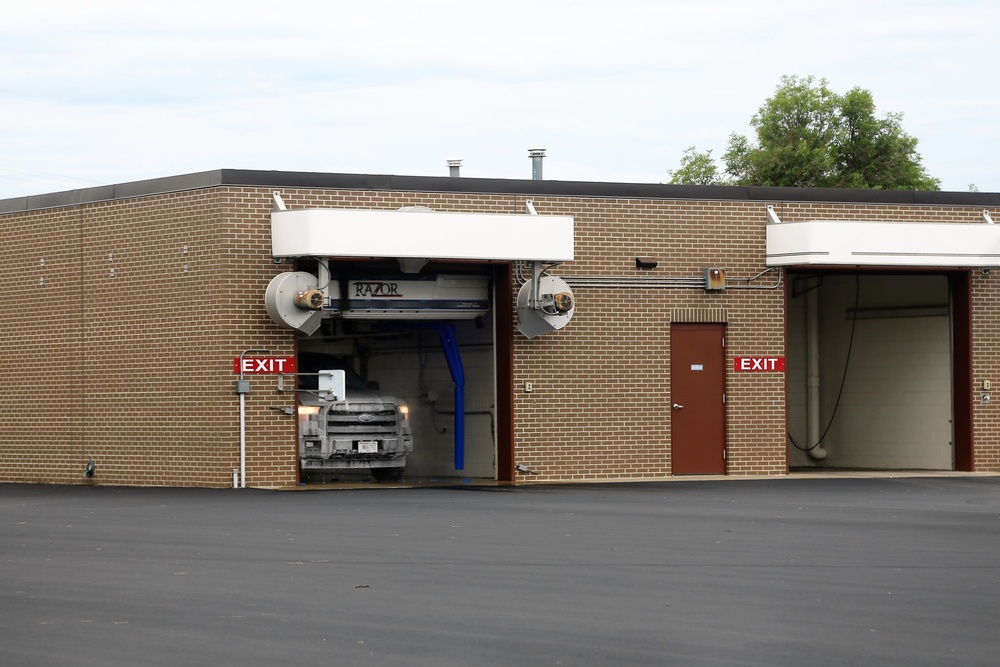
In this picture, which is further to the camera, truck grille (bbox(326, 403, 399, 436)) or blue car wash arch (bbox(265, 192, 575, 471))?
truck grille (bbox(326, 403, 399, 436))

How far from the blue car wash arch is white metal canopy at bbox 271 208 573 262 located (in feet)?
0.05

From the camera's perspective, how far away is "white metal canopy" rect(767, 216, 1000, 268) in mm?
24344

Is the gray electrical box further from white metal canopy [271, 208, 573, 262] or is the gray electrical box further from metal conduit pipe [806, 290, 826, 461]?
metal conduit pipe [806, 290, 826, 461]

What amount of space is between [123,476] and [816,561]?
13.7 m

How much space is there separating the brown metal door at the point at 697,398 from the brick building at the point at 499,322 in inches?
1.4

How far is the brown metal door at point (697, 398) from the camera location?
966 inches

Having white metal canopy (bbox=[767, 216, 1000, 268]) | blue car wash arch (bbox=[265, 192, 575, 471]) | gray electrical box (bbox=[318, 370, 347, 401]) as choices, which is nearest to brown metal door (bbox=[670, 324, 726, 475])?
white metal canopy (bbox=[767, 216, 1000, 268])

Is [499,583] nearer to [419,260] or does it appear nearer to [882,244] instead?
[419,260]

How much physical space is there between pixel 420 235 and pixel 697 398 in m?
5.60

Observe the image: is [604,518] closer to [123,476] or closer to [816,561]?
Answer: [816,561]

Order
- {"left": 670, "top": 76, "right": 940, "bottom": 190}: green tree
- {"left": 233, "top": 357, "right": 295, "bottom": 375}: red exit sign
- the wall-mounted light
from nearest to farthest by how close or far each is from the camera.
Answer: {"left": 233, "top": 357, "right": 295, "bottom": 375}: red exit sign → the wall-mounted light → {"left": 670, "top": 76, "right": 940, "bottom": 190}: green tree

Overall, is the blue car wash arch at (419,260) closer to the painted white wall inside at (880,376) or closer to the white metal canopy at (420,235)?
the white metal canopy at (420,235)

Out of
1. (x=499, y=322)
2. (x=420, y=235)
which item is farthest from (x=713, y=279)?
(x=420, y=235)

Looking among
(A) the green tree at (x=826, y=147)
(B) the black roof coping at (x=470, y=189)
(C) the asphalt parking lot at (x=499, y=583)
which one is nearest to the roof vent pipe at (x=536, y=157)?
(B) the black roof coping at (x=470, y=189)
